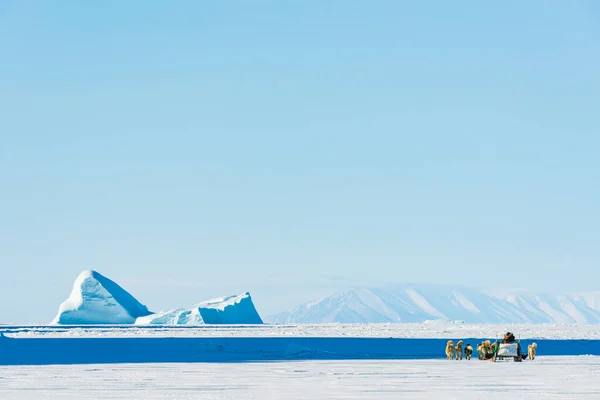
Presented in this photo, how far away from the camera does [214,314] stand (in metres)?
141

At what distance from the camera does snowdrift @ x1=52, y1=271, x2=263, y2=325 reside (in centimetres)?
13362

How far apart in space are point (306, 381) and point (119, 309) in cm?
11557

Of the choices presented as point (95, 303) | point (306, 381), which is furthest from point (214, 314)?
point (306, 381)

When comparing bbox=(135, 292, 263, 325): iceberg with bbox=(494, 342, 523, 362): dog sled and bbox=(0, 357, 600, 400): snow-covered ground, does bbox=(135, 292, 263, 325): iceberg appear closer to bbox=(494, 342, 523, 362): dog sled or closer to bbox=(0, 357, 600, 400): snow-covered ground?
bbox=(494, 342, 523, 362): dog sled

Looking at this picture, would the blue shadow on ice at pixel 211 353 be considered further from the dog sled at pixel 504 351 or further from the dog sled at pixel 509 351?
the dog sled at pixel 509 351

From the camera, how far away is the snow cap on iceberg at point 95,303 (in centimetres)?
13312

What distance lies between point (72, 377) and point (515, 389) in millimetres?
11950

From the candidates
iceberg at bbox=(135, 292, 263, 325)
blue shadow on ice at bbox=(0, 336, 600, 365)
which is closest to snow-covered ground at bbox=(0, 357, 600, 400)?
blue shadow on ice at bbox=(0, 336, 600, 365)

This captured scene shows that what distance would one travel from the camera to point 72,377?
27172 mm

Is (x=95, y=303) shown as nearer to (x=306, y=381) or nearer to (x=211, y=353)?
(x=211, y=353)

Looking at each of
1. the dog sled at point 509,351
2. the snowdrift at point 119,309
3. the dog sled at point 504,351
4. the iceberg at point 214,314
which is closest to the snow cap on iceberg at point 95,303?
the snowdrift at point 119,309

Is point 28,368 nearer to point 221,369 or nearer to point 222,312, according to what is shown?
point 221,369

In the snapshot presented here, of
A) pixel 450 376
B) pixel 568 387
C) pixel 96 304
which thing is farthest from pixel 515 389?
pixel 96 304

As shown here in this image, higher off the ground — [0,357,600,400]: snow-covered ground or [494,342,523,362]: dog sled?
[494,342,523,362]: dog sled
